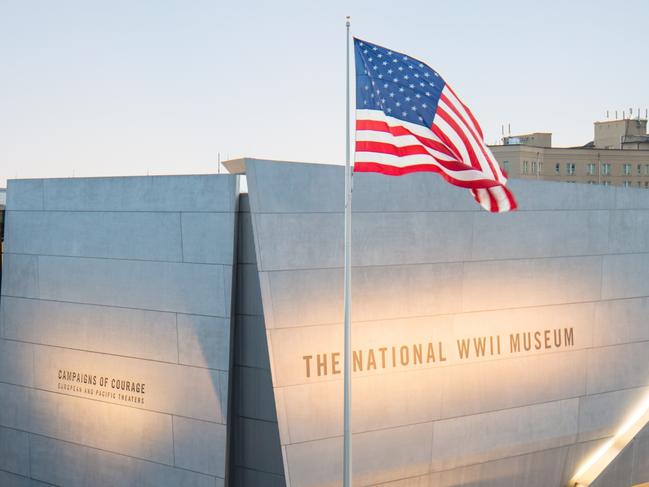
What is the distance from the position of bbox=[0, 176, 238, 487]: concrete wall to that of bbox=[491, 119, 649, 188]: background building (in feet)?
119

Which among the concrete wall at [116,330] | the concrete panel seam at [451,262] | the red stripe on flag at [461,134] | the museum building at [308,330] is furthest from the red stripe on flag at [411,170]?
the concrete wall at [116,330]

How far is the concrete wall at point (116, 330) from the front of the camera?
1605 centimetres

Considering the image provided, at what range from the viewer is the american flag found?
11.9 m

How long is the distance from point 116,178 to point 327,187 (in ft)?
14.0

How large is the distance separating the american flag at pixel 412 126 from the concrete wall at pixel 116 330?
4.32 meters

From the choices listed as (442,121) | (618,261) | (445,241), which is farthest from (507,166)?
(442,121)

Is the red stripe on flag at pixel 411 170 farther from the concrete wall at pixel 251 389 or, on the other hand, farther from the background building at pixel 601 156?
the background building at pixel 601 156

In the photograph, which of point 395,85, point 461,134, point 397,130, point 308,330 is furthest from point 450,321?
point 395,85

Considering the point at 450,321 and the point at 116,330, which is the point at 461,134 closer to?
the point at 450,321

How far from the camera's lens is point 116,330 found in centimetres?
1727

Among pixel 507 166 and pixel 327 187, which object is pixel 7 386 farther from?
pixel 507 166

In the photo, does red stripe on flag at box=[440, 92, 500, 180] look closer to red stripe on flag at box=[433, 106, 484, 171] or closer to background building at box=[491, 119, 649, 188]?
red stripe on flag at box=[433, 106, 484, 171]

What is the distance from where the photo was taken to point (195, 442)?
1642 cm

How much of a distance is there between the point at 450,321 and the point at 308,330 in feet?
10.6
